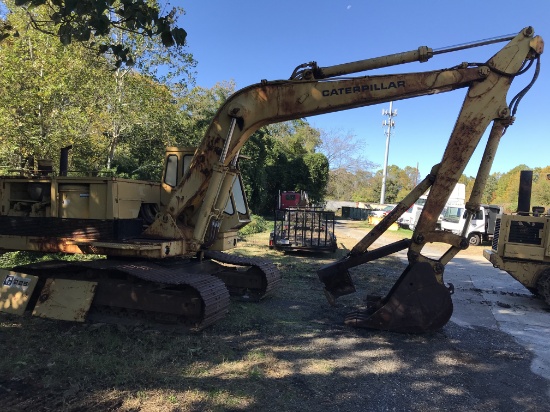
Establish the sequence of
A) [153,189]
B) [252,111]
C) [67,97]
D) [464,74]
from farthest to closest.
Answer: [67,97] → [153,189] → [252,111] → [464,74]

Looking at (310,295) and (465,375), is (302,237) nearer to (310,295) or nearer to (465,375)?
(310,295)

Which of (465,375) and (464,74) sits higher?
(464,74)

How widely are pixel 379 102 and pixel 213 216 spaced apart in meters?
2.96

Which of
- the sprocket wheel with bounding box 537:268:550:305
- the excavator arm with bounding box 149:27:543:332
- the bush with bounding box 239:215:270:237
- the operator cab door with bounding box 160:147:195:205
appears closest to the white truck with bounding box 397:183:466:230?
the bush with bounding box 239:215:270:237

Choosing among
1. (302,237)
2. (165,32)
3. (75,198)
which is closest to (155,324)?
(75,198)

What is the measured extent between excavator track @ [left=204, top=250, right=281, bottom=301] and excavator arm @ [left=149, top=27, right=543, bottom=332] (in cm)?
127

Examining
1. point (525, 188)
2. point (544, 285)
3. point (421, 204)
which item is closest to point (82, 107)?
point (525, 188)

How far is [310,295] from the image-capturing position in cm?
812

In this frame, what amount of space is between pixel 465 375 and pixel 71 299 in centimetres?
526

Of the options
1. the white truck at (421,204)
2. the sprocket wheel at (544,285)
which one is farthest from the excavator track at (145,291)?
the white truck at (421,204)

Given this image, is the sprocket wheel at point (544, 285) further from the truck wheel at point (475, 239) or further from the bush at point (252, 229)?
the truck wheel at point (475, 239)

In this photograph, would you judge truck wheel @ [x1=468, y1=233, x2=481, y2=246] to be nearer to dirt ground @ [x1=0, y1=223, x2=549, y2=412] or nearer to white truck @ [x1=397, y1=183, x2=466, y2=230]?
white truck @ [x1=397, y1=183, x2=466, y2=230]

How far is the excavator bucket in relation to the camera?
5.64m

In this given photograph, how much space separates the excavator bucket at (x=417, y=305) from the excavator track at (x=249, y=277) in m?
2.33
